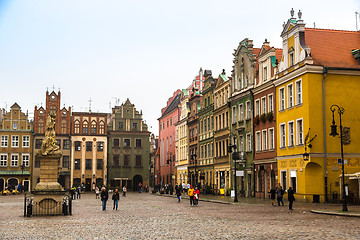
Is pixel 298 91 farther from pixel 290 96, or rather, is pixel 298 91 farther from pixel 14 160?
pixel 14 160

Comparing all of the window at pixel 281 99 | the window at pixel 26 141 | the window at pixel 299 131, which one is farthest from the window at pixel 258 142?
the window at pixel 26 141

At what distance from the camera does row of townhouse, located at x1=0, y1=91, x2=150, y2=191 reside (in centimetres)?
8738

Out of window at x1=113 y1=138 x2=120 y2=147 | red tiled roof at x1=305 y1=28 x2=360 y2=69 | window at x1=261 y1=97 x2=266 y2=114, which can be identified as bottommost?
window at x1=113 y1=138 x2=120 y2=147

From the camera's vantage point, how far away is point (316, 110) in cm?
4041

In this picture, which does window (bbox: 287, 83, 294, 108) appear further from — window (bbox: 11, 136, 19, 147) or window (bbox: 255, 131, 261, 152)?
window (bbox: 11, 136, 19, 147)

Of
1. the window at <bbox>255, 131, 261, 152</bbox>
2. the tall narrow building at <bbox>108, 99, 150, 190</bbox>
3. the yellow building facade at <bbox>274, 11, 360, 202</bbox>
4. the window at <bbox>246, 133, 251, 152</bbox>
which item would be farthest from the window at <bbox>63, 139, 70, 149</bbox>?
the yellow building facade at <bbox>274, 11, 360, 202</bbox>

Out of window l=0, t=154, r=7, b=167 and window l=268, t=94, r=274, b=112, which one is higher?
window l=268, t=94, r=274, b=112

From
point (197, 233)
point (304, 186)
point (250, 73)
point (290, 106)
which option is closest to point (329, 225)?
point (197, 233)

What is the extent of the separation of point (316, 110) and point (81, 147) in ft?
188

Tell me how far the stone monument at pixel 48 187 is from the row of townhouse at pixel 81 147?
58.2 metres

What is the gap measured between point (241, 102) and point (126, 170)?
4195 cm

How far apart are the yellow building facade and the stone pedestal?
19652mm

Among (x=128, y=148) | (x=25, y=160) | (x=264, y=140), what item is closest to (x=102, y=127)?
(x=128, y=148)

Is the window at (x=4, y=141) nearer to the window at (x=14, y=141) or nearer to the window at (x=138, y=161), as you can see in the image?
the window at (x=14, y=141)
